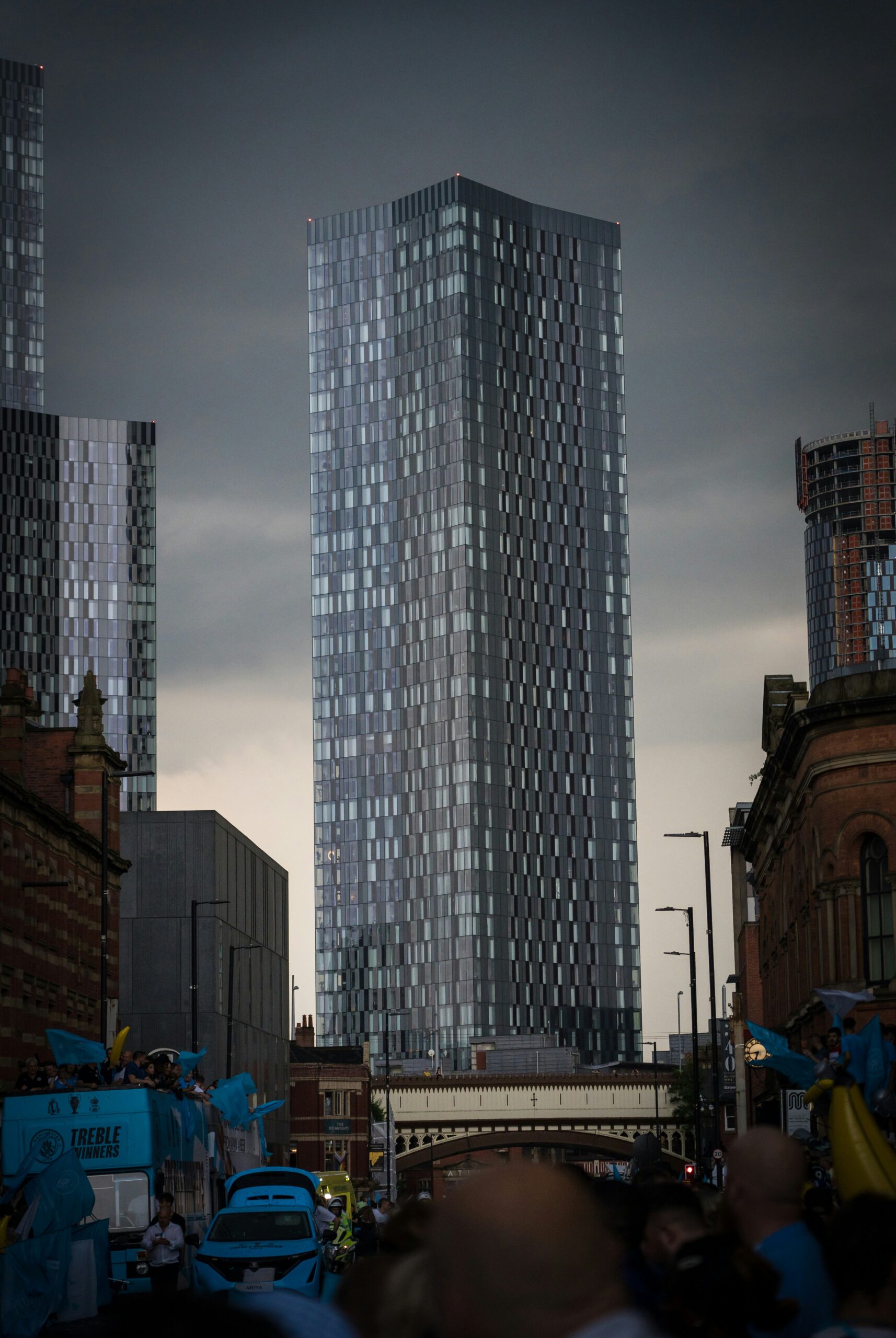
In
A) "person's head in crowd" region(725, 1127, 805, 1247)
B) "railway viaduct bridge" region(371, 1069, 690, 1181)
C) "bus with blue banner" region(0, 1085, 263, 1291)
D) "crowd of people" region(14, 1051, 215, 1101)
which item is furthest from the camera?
"railway viaduct bridge" region(371, 1069, 690, 1181)

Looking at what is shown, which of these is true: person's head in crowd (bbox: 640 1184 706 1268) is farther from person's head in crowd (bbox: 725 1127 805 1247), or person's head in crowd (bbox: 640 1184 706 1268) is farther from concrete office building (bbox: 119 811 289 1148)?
concrete office building (bbox: 119 811 289 1148)

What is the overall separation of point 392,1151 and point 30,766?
49135 mm

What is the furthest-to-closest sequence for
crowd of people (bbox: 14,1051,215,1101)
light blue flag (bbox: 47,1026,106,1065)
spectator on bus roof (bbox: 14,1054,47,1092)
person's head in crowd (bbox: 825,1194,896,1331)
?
1. light blue flag (bbox: 47,1026,106,1065)
2. spectator on bus roof (bbox: 14,1054,47,1092)
3. crowd of people (bbox: 14,1051,215,1101)
4. person's head in crowd (bbox: 825,1194,896,1331)

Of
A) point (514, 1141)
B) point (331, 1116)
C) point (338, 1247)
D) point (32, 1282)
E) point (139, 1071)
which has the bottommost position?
point (514, 1141)

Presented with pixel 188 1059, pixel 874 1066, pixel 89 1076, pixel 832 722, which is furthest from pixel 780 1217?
pixel 832 722

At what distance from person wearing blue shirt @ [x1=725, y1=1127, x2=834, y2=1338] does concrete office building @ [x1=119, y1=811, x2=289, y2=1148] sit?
7506cm

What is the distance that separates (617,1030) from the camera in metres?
198

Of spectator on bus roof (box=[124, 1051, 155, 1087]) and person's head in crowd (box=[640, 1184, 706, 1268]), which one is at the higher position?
person's head in crowd (box=[640, 1184, 706, 1268])

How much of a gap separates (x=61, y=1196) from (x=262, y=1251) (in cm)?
377

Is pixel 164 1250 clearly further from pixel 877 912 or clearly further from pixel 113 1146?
pixel 877 912

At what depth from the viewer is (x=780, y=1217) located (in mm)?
6879

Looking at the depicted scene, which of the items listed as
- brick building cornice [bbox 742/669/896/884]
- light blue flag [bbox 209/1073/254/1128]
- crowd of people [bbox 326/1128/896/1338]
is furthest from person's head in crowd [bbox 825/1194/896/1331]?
light blue flag [bbox 209/1073/254/1128]

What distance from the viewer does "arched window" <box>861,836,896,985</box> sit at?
143 ft

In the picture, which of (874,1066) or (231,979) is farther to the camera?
(231,979)
